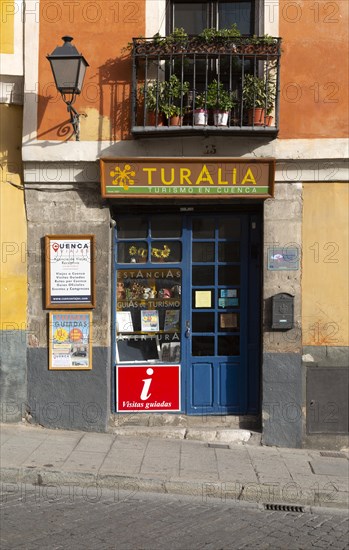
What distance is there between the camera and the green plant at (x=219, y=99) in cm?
863

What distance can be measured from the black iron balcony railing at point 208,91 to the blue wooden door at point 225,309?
4.21ft

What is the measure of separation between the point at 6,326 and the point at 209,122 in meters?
3.65

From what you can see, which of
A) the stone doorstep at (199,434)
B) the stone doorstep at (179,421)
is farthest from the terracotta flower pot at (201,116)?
the stone doorstep at (199,434)

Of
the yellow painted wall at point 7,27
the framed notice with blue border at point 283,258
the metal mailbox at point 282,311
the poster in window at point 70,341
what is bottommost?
the poster in window at point 70,341

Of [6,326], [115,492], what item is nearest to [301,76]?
[6,326]

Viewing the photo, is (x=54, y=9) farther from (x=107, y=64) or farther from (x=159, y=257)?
(x=159, y=257)

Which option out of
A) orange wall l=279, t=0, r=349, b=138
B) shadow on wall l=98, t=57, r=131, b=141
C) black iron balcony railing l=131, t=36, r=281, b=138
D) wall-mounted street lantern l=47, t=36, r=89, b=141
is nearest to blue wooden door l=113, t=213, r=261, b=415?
shadow on wall l=98, t=57, r=131, b=141

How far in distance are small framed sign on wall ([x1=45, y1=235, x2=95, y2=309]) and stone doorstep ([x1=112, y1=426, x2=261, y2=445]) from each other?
172 cm

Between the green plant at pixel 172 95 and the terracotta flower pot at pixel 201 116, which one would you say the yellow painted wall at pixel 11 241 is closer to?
the green plant at pixel 172 95

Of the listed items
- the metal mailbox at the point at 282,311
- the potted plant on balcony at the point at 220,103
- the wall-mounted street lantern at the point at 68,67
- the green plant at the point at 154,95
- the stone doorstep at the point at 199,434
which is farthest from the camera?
the stone doorstep at the point at 199,434

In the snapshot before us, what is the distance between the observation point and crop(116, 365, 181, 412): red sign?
9.32 metres

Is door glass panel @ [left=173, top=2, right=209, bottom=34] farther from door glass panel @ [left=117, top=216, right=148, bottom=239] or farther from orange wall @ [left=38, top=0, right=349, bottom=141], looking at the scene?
door glass panel @ [left=117, top=216, right=148, bottom=239]

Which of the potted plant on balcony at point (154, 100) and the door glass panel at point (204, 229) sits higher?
the potted plant on balcony at point (154, 100)

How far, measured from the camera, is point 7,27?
30.0ft
